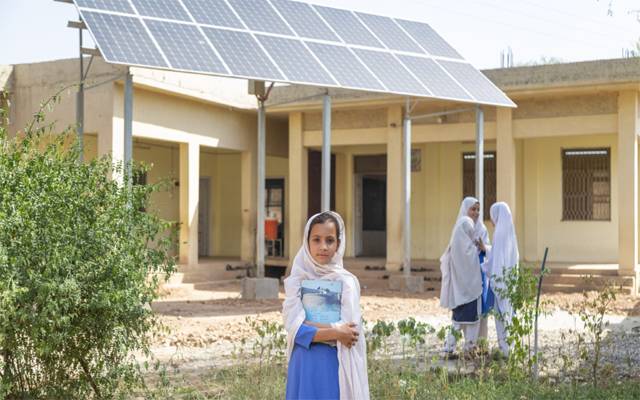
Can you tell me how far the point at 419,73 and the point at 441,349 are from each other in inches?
220

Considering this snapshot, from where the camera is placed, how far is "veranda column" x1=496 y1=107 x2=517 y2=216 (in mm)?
15227

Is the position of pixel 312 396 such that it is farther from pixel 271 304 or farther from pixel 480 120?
pixel 480 120

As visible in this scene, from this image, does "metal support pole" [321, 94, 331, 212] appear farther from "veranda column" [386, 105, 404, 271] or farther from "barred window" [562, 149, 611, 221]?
"barred window" [562, 149, 611, 221]

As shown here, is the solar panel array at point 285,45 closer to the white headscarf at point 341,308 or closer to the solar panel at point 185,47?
the solar panel at point 185,47

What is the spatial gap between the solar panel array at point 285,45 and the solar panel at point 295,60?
0.05 ft

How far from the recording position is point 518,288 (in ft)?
19.9

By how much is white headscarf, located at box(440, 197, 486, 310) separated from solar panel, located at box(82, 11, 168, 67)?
400 centimetres

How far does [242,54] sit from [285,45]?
3.48 feet

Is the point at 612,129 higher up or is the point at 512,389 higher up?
the point at 612,129

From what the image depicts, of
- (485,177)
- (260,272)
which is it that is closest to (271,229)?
(485,177)

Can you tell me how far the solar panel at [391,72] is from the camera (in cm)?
1190

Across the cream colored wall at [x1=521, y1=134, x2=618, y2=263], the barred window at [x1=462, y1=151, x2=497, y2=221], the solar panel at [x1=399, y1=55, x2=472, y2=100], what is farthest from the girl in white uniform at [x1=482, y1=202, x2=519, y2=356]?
the cream colored wall at [x1=521, y1=134, x2=618, y2=263]

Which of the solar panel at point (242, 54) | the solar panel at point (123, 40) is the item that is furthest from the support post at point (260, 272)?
the solar panel at point (123, 40)

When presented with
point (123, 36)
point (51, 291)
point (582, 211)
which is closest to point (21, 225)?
point (51, 291)
